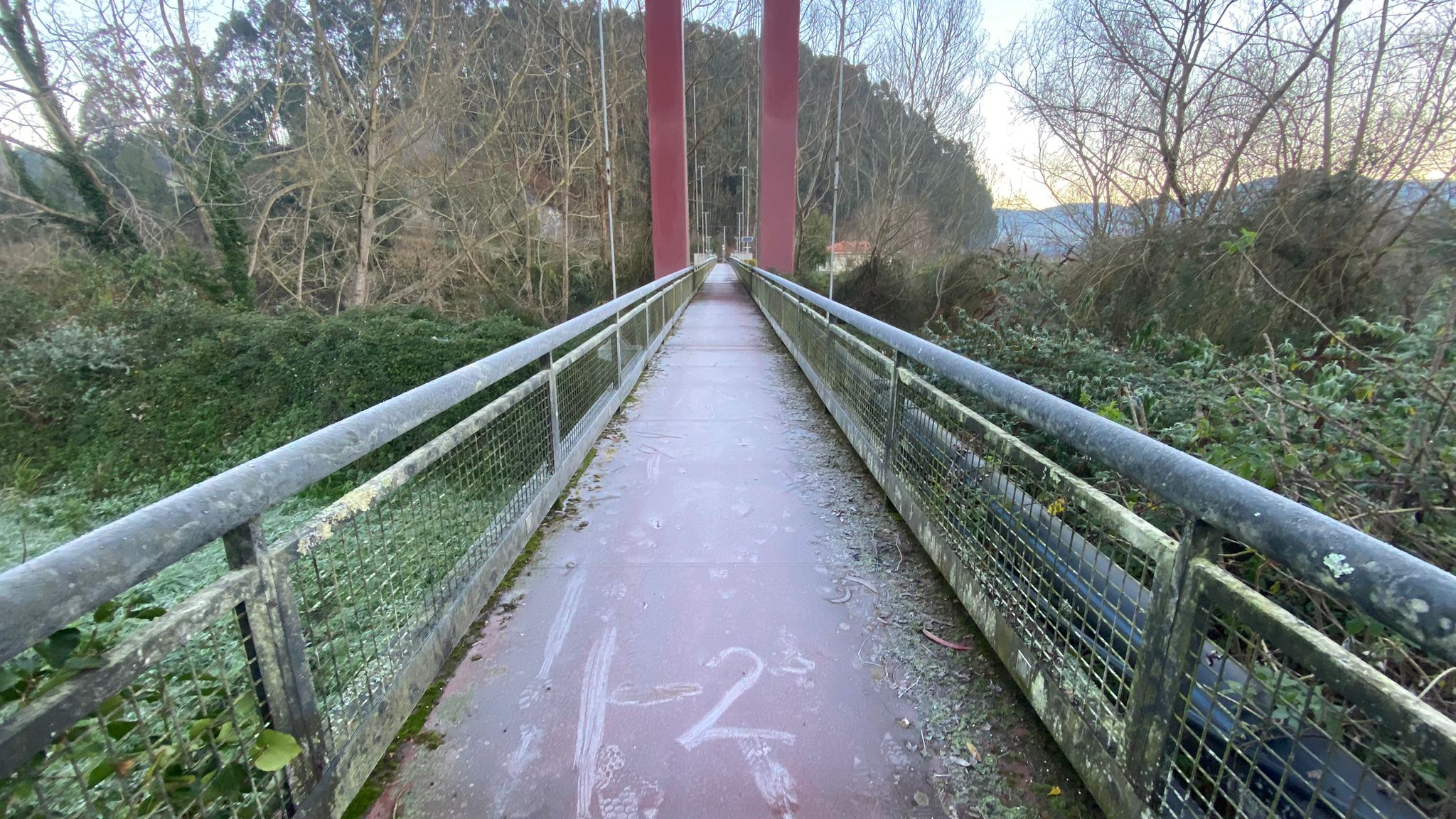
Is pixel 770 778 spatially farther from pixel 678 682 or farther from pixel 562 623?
pixel 562 623

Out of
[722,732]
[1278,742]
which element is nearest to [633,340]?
[722,732]

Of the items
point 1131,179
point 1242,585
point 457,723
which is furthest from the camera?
point 1131,179

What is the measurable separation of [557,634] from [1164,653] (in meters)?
1.77

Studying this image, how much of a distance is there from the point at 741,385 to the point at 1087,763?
496 cm

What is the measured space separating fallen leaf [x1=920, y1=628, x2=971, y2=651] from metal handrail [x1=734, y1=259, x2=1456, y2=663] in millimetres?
865

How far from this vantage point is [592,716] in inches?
71.2

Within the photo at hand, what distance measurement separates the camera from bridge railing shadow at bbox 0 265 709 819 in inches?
31.3

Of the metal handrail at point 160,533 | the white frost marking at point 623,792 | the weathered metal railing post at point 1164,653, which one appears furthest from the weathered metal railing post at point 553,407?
the weathered metal railing post at point 1164,653

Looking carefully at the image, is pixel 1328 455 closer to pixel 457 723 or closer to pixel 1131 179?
pixel 457 723

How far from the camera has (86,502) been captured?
788 centimetres

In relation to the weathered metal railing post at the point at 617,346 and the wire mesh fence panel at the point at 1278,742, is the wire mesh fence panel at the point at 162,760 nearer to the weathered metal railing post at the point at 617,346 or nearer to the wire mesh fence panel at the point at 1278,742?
the wire mesh fence panel at the point at 1278,742

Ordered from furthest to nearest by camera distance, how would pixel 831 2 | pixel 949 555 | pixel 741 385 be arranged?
1. pixel 831 2
2. pixel 741 385
3. pixel 949 555

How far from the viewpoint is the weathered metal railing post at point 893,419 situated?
3.09 meters

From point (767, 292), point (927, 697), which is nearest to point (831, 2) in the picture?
point (767, 292)
